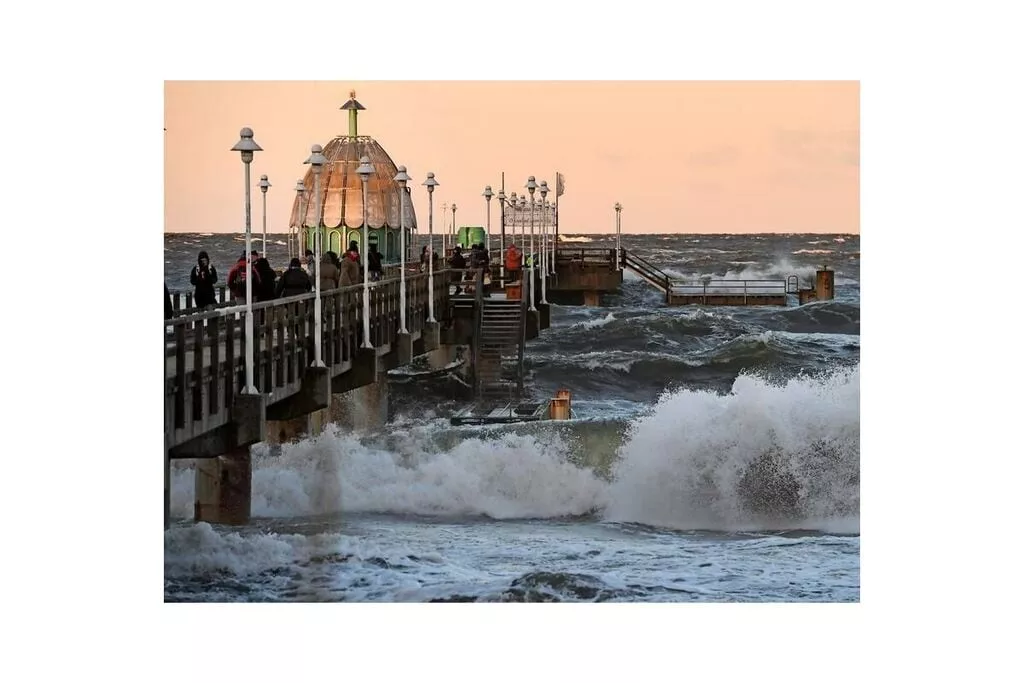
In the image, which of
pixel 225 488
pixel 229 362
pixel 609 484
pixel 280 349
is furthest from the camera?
pixel 609 484

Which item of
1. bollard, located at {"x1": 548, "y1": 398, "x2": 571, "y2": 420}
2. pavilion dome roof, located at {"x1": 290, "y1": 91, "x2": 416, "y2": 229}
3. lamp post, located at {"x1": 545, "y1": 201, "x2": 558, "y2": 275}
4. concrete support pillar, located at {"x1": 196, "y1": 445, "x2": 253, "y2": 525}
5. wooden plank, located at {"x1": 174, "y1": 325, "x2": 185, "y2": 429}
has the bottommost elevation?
concrete support pillar, located at {"x1": 196, "y1": 445, "x2": 253, "y2": 525}

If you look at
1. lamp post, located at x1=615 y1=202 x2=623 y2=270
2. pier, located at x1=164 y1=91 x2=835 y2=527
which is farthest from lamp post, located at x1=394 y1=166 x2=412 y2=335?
lamp post, located at x1=615 y1=202 x2=623 y2=270

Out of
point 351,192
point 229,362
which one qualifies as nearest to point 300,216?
point 229,362

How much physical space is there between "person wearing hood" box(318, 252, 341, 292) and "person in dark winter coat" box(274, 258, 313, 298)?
0.36 m

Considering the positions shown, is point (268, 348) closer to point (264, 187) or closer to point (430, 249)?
point (264, 187)

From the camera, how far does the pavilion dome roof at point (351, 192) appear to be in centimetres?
2103

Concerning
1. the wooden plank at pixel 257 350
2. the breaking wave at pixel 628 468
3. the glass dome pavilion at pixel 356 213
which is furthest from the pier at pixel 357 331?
the glass dome pavilion at pixel 356 213

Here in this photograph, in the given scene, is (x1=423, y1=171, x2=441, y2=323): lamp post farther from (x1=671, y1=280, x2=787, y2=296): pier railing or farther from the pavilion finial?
(x1=671, y1=280, x2=787, y2=296): pier railing

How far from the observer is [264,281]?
19094 millimetres

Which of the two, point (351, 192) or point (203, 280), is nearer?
point (203, 280)

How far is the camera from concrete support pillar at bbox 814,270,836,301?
758 inches

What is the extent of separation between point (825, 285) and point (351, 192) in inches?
713
